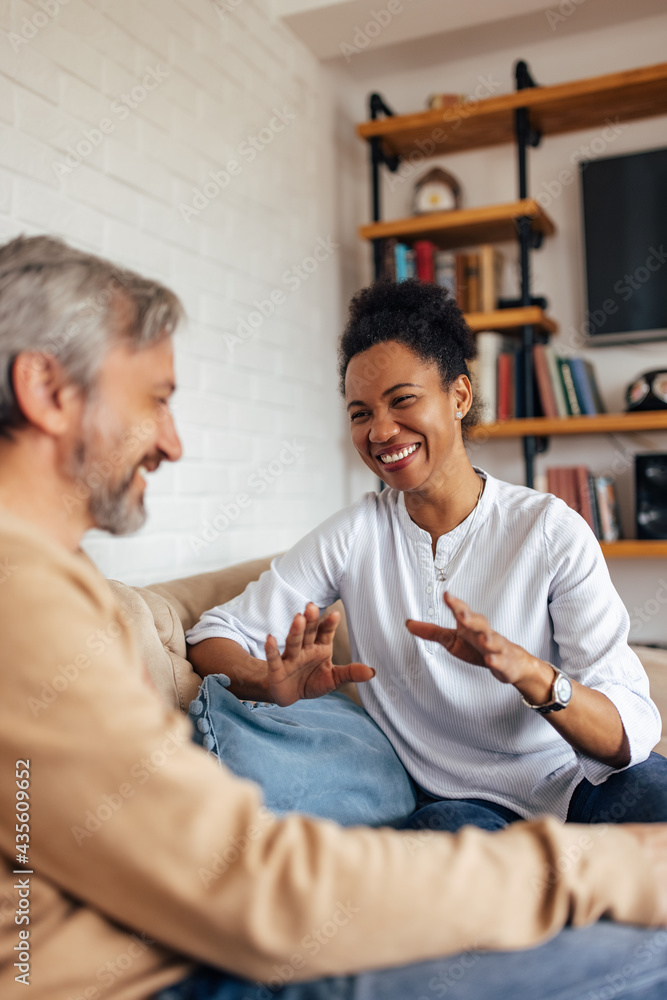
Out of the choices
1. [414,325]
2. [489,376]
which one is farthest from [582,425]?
[414,325]

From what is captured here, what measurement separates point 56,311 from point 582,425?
2176mm

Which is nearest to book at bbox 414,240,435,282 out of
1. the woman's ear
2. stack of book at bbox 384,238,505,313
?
stack of book at bbox 384,238,505,313

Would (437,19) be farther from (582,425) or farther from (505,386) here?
(582,425)

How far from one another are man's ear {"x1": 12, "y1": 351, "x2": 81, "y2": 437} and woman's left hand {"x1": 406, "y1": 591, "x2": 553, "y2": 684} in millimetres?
456

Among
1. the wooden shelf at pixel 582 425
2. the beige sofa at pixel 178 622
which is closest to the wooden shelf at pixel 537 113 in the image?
the wooden shelf at pixel 582 425

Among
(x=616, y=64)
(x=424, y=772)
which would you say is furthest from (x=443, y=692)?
(x=616, y=64)

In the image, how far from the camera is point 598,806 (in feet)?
3.92

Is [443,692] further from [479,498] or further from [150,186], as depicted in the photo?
[150,186]

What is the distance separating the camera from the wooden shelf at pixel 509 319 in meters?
2.72

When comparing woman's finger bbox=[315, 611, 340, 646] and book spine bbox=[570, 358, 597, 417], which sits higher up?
book spine bbox=[570, 358, 597, 417]

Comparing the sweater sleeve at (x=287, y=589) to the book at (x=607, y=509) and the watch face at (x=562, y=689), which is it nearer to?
the watch face at (x=562, y=689)

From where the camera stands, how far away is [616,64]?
9.47ft

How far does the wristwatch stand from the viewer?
3.51 feet

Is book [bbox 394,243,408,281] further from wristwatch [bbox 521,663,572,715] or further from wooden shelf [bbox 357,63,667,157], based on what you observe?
wristwatch [bbox 521,663,572,715]
